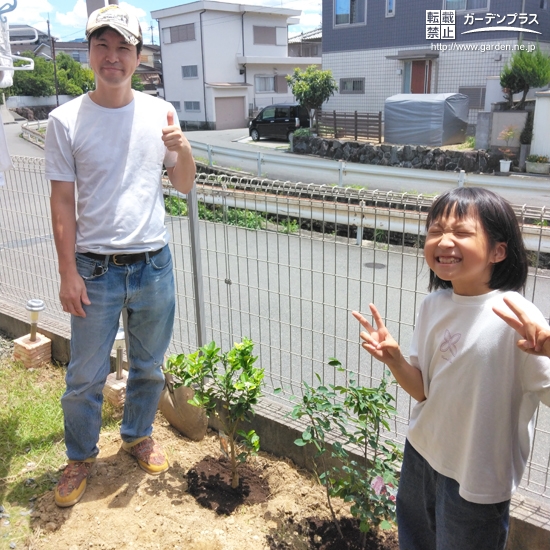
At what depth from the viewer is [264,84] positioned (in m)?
40.8

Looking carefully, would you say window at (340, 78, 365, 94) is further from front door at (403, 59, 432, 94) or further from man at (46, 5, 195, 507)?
man at (46, 5, 195, 507)

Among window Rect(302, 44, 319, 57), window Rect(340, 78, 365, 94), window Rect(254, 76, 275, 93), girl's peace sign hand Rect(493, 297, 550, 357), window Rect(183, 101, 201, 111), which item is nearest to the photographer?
girl's peace sign hand Rect(493, 297, 550, 357)

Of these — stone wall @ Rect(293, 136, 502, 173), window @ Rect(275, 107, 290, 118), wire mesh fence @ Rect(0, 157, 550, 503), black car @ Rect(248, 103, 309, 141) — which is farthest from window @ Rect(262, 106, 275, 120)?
wire mesh fence @ Rect(0, 157, 550, 503)

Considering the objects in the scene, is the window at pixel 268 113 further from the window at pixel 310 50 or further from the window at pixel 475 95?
the window at pixel 310 50

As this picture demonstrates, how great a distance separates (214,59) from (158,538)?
38669 mm

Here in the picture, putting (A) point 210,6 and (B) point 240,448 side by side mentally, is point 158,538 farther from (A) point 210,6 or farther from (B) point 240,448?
(A) point 210,6

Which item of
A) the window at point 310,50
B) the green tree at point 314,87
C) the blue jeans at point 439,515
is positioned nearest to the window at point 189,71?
the window at point 310,50

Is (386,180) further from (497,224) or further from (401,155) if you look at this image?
(497,224)

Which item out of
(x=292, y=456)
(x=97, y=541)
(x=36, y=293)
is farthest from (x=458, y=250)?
(x=36, y=293)

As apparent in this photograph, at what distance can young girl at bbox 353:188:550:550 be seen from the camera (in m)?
1.53

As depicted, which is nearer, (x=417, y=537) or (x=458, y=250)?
(x=458, y=250)

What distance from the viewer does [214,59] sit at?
123ft

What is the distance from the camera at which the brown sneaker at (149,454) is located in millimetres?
2786

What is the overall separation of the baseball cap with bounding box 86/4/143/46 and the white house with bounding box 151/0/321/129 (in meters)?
36.0
